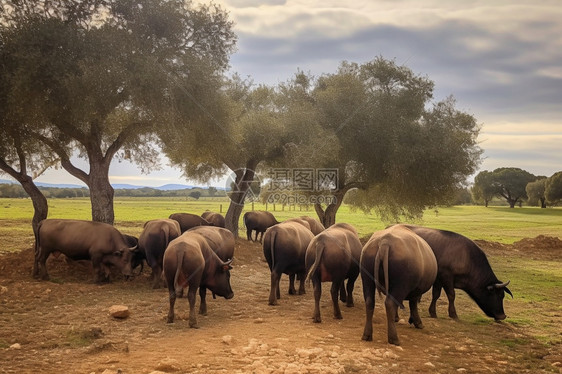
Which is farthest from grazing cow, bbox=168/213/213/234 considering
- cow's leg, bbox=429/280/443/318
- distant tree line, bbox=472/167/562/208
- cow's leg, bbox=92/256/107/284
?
distant tree line, bbox=472/167/562/208

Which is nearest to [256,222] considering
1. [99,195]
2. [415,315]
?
[99,195]

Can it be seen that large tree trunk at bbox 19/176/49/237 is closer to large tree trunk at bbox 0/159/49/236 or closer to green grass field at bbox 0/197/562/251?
large tree trunk at bbox 0/159/49/236

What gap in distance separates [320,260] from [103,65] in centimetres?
1098

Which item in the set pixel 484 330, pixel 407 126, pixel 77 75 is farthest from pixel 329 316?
pixel 407 126

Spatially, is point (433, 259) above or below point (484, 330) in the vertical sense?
above

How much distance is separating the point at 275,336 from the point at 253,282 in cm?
728

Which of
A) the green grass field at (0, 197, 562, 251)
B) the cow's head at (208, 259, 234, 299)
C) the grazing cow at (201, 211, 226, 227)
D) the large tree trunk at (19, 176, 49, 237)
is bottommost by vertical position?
the green grass field at (0, 197, 562, 251)

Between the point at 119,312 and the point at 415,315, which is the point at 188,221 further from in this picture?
the point at 415,315

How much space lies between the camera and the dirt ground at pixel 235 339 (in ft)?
21.7

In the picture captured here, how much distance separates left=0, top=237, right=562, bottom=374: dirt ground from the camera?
21.7ft

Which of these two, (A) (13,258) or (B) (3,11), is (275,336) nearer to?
(A) (13,258)

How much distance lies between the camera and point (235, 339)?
786cm

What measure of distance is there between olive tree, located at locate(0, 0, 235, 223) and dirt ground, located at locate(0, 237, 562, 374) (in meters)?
6.38

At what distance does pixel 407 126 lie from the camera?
2648 cm
